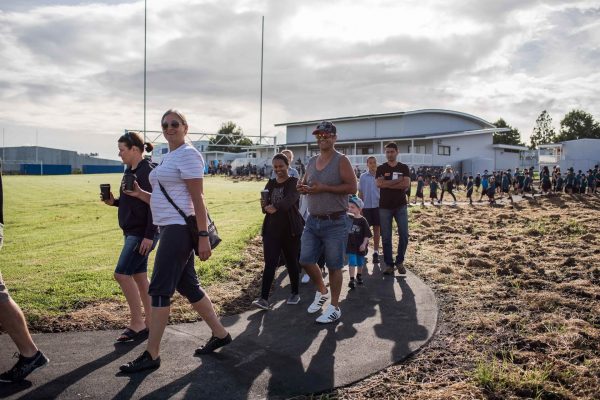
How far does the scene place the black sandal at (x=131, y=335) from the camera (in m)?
4.43

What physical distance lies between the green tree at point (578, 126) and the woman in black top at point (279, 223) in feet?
307

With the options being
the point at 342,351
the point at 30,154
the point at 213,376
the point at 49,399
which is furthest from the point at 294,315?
the point at 30,154

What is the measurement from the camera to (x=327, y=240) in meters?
5.02

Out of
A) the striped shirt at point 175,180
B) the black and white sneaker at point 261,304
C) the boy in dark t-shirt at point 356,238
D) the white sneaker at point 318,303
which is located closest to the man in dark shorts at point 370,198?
the boy in dark t-shirt at point 356,238

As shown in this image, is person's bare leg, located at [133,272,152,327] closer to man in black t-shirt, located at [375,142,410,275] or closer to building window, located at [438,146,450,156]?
man in black t-shirt, located at [375,142,410,275]

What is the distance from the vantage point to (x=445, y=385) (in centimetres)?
352

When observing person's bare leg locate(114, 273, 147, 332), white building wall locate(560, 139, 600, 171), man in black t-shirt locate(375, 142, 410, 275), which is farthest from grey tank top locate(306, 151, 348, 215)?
white building wall locate(560, 139, 600, 171)

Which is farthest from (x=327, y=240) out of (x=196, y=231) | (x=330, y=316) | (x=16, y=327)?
(x=16, y=327)

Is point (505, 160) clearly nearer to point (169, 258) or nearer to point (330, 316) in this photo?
point (330, 316)

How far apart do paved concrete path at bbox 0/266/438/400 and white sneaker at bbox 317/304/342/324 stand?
0.07m

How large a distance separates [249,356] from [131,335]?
1220mm

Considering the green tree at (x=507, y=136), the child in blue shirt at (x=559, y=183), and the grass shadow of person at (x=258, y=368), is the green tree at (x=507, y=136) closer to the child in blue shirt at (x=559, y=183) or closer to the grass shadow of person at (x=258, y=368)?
the child in blue shirt at (x=559, y=183)

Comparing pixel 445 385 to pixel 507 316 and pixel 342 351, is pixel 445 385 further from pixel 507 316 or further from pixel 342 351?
pixel 507 316

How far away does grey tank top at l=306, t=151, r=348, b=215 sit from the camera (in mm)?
4910
